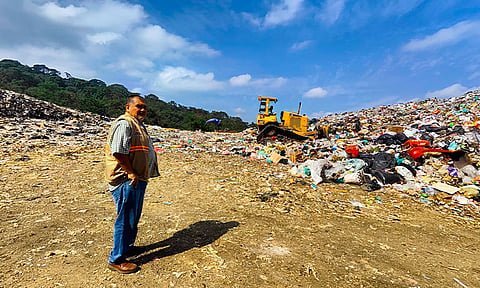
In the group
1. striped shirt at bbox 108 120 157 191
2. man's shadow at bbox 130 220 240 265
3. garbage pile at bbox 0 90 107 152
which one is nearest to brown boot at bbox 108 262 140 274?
man's shadow at bbox 130 220 240 265

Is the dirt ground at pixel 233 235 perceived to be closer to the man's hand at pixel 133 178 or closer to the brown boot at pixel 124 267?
the brown boot at pixel 124 267

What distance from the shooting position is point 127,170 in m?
1.79

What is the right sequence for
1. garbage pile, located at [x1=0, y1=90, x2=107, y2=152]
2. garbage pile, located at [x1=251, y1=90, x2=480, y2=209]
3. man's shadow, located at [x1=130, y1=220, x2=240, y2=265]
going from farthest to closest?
1. garbage pile, located at [x1=0, y1=90, x2=107, y2=152]
2. garbage pile, located at [x1=251, y1=90, x2=480, y2=209]
3. man's shadow, located at [x1=130, y1=220, x2=240, y2=265]

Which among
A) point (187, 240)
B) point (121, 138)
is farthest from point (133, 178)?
point (187, 240)

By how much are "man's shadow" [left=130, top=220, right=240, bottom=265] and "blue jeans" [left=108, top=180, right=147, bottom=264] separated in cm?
26

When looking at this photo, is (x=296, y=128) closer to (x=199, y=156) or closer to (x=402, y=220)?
(x=199, y=156)

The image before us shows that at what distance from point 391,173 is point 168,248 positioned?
4.85 metres

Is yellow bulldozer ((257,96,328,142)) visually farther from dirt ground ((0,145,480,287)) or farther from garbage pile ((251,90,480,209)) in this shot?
dirt ground ((0,145,480,287))

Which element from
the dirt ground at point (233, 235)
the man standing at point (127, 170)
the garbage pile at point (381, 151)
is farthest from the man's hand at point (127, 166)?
the garbage pile at point (381, 151)

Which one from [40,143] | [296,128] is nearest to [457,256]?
[296,128]

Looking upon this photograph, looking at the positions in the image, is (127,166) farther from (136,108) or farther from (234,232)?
(234,232)

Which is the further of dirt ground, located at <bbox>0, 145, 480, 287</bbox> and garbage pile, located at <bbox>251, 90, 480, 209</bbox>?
garbage pile, located at <bbox>251, 90, 480, 209</bbox>

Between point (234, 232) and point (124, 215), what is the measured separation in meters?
1.29

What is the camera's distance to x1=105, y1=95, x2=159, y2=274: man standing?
174 centimetres
